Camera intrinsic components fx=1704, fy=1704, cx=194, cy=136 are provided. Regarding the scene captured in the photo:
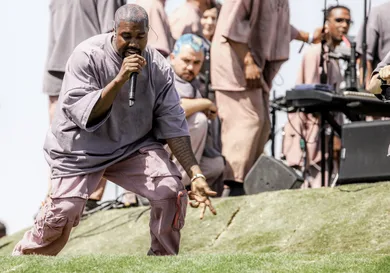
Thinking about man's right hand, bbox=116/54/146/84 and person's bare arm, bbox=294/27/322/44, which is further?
person's bare arm, bbox=294/27/322/44

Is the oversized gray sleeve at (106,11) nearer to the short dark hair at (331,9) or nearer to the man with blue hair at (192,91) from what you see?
the man with blue hair at (192,91)

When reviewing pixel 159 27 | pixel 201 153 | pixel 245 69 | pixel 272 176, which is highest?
pixel 159 27

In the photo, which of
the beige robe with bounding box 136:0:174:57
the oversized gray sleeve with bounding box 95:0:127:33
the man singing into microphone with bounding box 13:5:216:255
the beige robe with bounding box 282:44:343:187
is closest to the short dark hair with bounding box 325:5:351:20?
the beige robe with bounding box 282:44:343:187

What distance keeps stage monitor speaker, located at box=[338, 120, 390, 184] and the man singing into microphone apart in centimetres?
260

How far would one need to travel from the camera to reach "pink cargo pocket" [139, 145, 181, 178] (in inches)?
430

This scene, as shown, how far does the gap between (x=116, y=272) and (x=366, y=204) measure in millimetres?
3579

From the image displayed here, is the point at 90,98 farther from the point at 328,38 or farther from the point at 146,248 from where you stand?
the point at 328,38

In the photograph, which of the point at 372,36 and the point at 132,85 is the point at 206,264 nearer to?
the point at 132,85

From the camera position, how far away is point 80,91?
10.7 metres

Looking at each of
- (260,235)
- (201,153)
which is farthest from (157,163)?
(201,153)

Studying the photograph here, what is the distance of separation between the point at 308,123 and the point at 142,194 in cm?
664

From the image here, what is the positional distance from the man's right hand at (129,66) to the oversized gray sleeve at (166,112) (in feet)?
1.83

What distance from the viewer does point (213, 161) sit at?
48.4ft

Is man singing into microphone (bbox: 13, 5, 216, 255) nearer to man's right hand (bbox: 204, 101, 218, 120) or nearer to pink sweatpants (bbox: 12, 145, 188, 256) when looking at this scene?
pink sweatpants (bbox: 12, 145, 188, 256)
